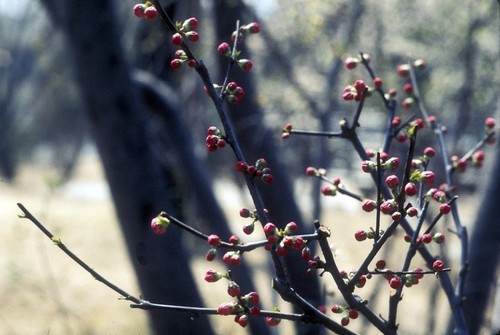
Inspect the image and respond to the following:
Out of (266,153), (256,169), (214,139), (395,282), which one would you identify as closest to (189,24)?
(214,139)

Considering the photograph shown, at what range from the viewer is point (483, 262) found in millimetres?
3541

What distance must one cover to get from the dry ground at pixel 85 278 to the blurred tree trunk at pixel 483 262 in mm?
682

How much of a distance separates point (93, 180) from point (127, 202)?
33.8 meters

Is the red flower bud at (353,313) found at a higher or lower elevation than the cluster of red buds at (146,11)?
lower

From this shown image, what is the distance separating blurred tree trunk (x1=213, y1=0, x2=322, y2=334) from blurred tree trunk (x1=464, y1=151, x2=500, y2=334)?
2.92 ft

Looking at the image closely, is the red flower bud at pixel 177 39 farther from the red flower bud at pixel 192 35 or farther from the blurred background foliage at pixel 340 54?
the blurred background foliage at pixel 340 54

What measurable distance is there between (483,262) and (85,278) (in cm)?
956

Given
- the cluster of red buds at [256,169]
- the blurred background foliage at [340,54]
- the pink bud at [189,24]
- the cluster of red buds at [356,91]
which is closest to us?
the cluster of red buds at [256,169]

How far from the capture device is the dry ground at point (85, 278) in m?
7.02

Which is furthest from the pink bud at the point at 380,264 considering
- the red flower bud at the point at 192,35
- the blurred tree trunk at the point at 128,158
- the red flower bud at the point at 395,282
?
the blurred tree trunk at the point at 128,158

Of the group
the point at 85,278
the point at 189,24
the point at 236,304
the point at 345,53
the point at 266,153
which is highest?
the point at 85,278

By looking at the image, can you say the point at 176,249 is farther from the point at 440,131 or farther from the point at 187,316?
the point at 440,131

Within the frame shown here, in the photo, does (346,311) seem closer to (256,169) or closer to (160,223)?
(256,169)

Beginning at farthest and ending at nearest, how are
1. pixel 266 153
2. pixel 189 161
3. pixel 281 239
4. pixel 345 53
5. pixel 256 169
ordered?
1. pixel 345 53
2. pixel 189 161
3. pixel 266 153
4. pixel 256 169
5. pixel 281 239
